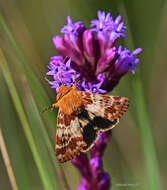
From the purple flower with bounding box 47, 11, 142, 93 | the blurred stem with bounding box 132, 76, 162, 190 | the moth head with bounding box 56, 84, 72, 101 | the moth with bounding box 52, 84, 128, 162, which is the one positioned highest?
the purple flower with bounding box 47, 11, 142, 93

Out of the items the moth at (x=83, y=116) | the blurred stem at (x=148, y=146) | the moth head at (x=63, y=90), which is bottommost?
the blurred stem at (x=148, y=146)

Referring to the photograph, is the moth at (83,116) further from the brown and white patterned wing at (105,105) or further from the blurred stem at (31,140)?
the blurred stem at (31,140)

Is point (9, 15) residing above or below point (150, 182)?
above

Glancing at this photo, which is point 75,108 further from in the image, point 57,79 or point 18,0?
point 18,0

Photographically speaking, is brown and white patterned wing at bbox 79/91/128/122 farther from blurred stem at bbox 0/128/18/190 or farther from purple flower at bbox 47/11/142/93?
blurred stem at bbox 0/128/18/190

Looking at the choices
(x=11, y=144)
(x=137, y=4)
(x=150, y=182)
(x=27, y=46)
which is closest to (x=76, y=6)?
(x=27, y=46)

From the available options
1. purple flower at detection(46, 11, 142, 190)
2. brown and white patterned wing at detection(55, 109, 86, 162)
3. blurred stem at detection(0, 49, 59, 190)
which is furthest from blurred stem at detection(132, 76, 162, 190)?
blurred stem at detection(0, 49, 59, 190)

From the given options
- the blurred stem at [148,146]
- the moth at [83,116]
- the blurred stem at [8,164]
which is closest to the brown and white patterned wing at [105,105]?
the moth at [83,116]
